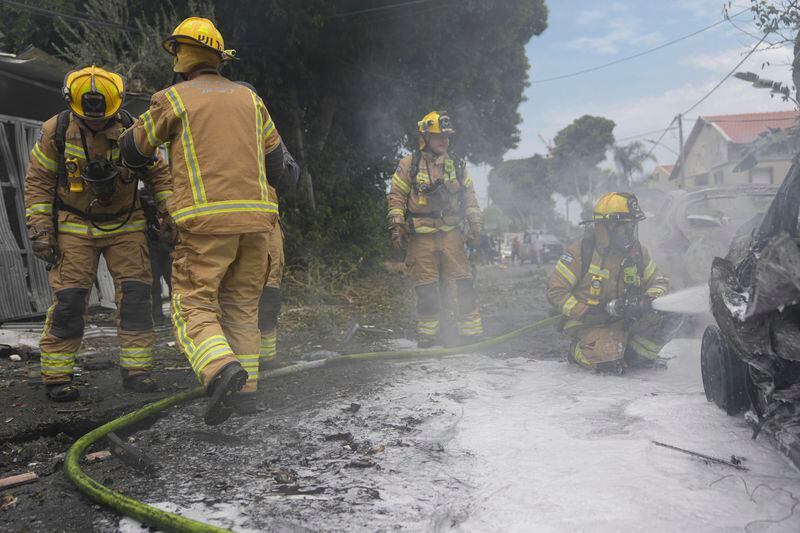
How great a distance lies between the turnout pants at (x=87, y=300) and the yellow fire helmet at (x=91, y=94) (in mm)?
770

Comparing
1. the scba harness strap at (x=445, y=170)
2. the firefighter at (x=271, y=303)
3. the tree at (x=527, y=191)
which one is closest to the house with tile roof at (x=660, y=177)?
the tree at (x=527, y=191)

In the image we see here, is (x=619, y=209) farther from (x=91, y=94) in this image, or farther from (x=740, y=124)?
(x=740, y=124)

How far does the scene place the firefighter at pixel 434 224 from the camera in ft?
18.3

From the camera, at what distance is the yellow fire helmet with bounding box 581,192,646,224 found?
4.27 metres

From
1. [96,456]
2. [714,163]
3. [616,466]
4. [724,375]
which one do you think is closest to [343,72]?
[96,456]

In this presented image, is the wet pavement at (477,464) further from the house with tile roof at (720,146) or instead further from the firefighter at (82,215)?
the house with tile roof at (720,146)

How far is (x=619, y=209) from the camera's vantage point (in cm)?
428

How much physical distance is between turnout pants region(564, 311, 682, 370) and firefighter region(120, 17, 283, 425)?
2399mm

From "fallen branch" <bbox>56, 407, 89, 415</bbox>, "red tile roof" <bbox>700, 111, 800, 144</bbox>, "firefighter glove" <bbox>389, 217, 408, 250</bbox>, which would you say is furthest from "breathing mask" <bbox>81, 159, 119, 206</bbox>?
"red tile roof" <bbox>700, 111, 800, 144</bbox>

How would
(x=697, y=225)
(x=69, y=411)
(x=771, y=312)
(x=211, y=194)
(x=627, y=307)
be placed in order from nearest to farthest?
(x=771, y=312) → (x=211, y=194) → (x=69, y=411) → (x=627, y=307) → (x=697, y=225)

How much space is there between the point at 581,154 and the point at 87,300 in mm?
56814

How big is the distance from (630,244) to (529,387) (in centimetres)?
128

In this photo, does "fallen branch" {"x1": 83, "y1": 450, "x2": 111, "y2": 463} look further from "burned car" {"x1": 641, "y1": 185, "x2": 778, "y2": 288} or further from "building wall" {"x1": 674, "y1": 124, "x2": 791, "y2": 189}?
"building wall" {"x1": 674, "y1": 124, "x2": 791, "y2": 189}

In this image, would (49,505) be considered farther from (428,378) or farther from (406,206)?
(406,206)
